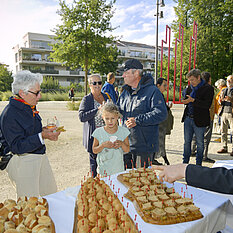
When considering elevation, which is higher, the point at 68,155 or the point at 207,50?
the point at 207,50

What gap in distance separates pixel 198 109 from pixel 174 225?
3.42 metres

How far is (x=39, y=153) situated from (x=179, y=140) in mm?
6036

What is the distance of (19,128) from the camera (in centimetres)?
217

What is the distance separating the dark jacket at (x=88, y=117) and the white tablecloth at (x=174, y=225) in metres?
1.73

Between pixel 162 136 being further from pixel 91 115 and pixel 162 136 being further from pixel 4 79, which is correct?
pixel 4 79

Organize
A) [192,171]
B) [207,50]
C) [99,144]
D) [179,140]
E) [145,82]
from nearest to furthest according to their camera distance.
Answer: [192,171] → [99,144] → [145,82] → [179,140] → [207,50]

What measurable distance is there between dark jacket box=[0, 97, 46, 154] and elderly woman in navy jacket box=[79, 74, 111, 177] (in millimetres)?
1383

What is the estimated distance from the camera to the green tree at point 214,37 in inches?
774

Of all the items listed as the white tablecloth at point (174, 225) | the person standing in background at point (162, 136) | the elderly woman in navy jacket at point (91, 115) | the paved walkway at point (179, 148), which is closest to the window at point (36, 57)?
the paved walkway at point (179, 148)

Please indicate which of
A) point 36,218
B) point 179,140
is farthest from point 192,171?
point 179,140

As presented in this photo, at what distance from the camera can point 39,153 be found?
7.86ft

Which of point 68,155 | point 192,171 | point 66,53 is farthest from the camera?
point 66,53

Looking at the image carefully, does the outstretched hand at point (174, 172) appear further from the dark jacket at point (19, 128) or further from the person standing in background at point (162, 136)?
the person standing in background at point (162, 136)

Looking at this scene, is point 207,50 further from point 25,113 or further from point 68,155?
point 25,113
